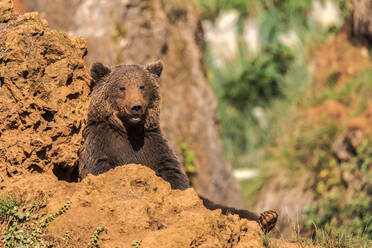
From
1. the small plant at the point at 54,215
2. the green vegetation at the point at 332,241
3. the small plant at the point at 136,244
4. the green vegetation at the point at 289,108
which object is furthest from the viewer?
the green vegetation at the point at 289,108

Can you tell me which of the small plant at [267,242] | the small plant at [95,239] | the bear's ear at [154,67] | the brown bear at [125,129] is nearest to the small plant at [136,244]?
the small plant at [95,239]

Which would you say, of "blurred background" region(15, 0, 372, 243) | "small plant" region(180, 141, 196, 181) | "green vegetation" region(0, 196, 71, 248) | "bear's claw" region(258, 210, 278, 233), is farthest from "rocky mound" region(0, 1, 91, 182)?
"small plant" region(180, 141, 196, 181)

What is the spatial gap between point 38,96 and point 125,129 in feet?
3.07

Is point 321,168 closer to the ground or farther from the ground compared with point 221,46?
closer to the ground

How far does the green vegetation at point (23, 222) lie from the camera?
434 centimetres

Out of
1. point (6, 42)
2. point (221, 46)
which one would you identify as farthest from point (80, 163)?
point (221, 46)

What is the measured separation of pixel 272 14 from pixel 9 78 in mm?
13050

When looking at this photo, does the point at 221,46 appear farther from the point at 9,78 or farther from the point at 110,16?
the point at 9,78

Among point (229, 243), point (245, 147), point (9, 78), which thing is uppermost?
point (9, 78)

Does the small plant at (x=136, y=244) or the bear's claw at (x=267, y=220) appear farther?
the bear's claw at (x=267, y=220)

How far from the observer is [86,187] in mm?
4797

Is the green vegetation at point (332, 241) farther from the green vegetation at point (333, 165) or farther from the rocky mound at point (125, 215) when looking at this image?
the green vegetation at point (333, 165)

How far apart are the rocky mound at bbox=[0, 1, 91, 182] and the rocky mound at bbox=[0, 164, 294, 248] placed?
0.35 m

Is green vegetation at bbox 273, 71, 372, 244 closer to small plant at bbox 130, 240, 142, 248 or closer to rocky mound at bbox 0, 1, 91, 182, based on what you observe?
rocky mound at bbox 0, 1, 91, 182
